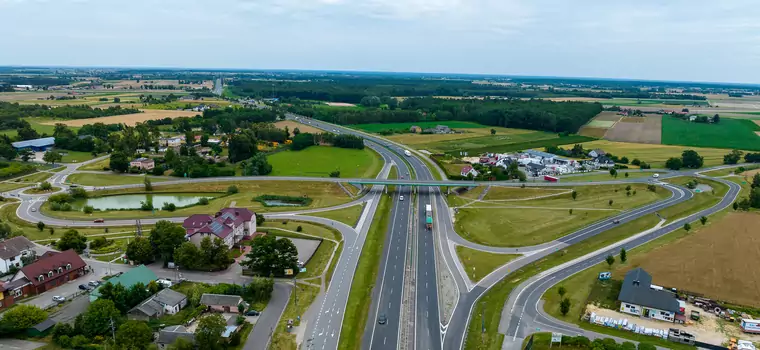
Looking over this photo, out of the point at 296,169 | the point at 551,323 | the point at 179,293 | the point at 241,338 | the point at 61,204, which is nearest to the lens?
the point at 241,338

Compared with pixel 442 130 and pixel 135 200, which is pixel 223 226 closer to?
pixel 135 200

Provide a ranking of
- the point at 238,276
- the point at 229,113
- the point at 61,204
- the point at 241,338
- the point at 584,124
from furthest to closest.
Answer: the point at 584,124 → the point at 229,113 → the point at 61,204 → the point at 238,276 → the point at 241,338

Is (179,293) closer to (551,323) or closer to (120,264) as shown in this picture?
(120,264)

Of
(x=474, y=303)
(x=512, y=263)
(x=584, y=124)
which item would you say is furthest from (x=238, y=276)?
(x=584, y=124)

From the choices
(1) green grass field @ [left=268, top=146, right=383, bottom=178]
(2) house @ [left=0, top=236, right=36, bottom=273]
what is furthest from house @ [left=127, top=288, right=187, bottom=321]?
(1) green grass field @ [left=268, top=146, right=383, bottom=178]

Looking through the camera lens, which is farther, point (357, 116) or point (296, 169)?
point (357, 116)

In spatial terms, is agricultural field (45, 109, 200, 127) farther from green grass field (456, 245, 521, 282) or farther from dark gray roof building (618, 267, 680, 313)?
dark gray roof building (618, 267, 680, 313)
